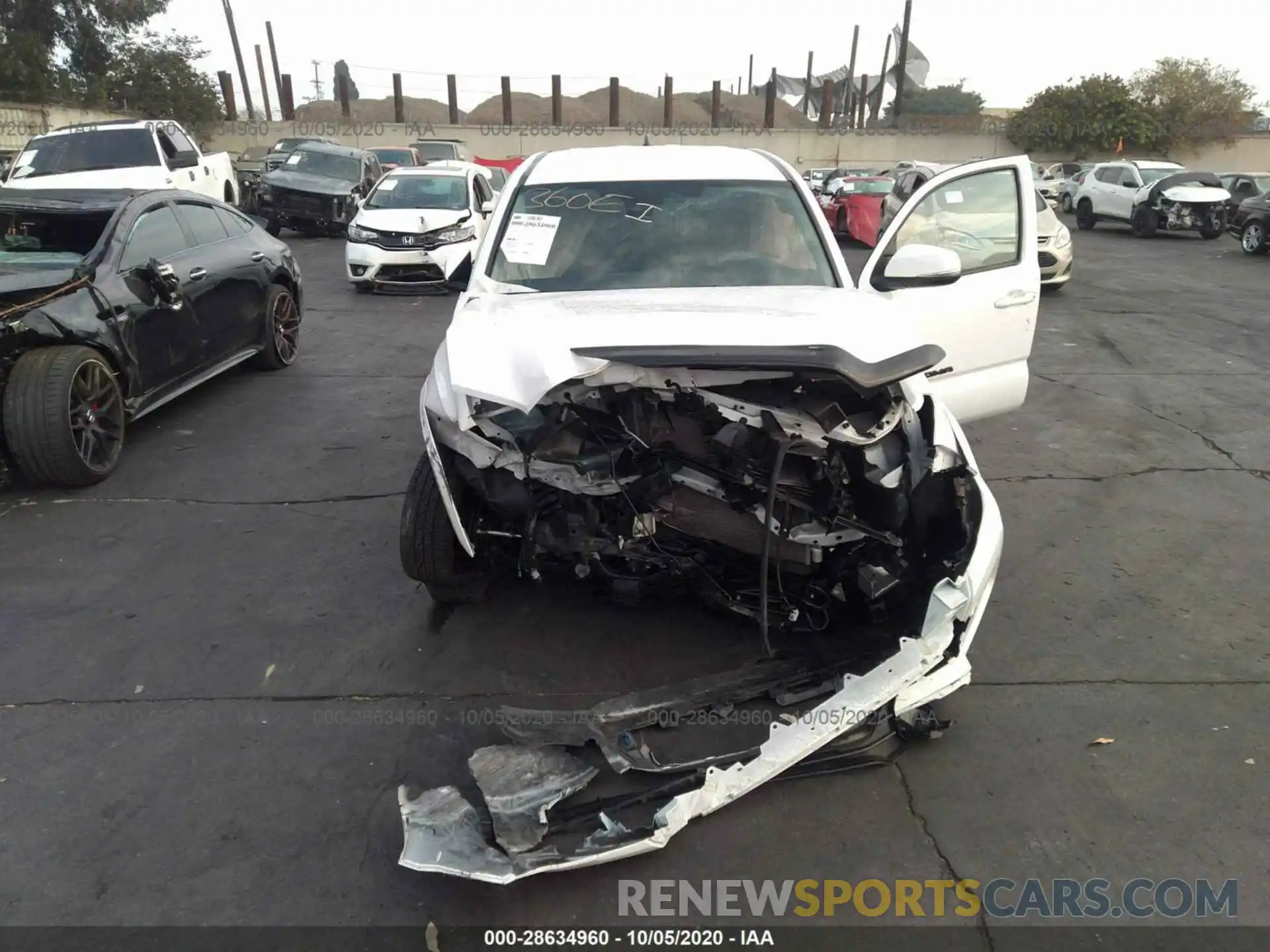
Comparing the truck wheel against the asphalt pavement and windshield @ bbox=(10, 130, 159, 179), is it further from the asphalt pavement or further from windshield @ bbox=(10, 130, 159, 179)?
windshield @ bbox=(10, 130, 159, 179)

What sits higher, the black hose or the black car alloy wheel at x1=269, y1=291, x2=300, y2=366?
the black hose

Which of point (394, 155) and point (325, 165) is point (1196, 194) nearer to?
point (325, 165)

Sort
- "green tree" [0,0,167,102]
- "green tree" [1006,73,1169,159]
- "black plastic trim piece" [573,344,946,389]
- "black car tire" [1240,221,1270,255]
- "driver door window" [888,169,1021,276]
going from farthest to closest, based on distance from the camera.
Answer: "green tree" [1006,73,1169,159] → "green tree" [0,0,167,102] → "black car tire" [1240,221,1270,255] → "driver door window" [888,169,1021,276] → "black plastic trim piece" [573,344,946,389]

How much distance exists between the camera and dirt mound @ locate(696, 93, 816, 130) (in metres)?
56.7

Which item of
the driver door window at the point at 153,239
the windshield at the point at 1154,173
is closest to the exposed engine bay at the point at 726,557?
the driver door window at the point at 153,239

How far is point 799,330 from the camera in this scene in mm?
3008

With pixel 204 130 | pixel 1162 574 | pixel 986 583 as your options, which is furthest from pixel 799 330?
pixel 204 130

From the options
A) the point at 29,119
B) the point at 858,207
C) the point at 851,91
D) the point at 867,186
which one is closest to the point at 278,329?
the point at 858,207

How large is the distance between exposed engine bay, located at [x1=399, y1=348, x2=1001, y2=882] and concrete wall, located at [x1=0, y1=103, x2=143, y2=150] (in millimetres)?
27166

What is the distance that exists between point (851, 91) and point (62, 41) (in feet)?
140

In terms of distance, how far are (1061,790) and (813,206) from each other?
296 centimetres

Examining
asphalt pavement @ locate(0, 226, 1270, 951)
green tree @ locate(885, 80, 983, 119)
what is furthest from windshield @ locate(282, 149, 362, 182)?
green tree @ locate(885, 80, 983, 119)

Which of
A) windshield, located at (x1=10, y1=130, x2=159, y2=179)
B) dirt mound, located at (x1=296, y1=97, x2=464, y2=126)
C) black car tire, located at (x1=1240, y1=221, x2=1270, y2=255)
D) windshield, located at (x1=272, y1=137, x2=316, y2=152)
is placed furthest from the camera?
dirt mound, located at (x1=296, y1=97, x2=464, y2=126)

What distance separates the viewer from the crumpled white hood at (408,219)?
12.0 m
